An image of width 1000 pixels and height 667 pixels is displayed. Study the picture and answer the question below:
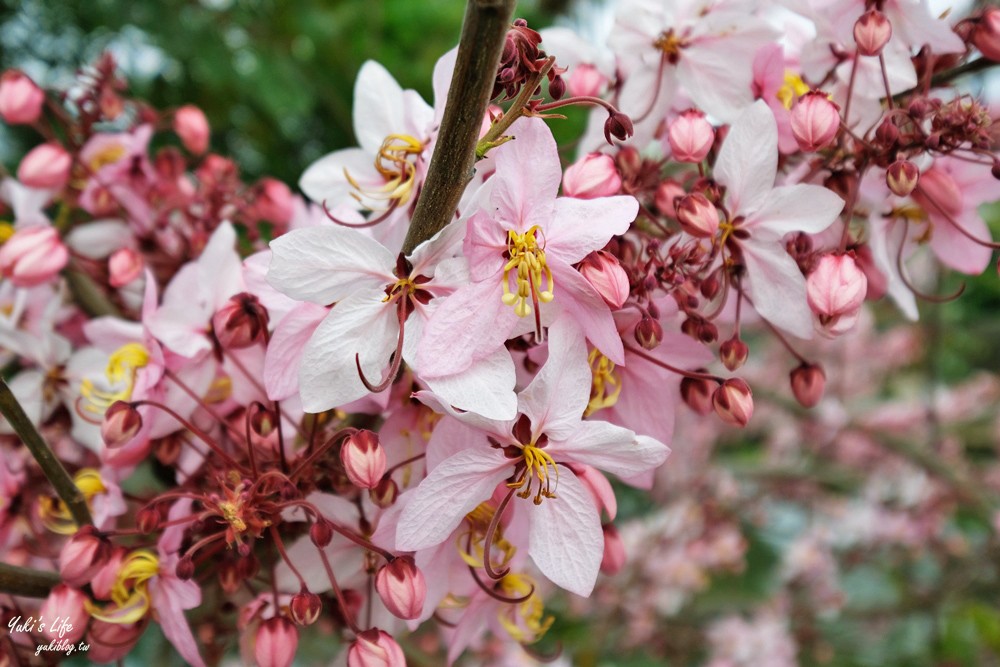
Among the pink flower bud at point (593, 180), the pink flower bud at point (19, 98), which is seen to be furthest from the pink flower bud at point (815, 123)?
the pink flower bud at point (19, 98)

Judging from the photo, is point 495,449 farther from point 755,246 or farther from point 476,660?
point 476,660

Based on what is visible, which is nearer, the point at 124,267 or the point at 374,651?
the point at 374,651

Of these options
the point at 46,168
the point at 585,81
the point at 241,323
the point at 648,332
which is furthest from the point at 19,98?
the point at 648,332

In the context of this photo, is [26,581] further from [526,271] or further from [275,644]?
[526,271]

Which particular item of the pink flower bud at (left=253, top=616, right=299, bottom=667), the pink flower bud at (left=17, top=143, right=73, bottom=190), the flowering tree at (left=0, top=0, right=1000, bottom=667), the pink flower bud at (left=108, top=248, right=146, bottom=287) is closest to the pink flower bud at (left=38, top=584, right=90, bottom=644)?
the flowering tree at (left=0, top=0, right=1000, bottom=667)

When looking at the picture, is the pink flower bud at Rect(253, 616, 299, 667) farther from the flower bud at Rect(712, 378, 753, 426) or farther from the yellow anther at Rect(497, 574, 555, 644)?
the flower bud at Rect(712, 378, 753, 426)
